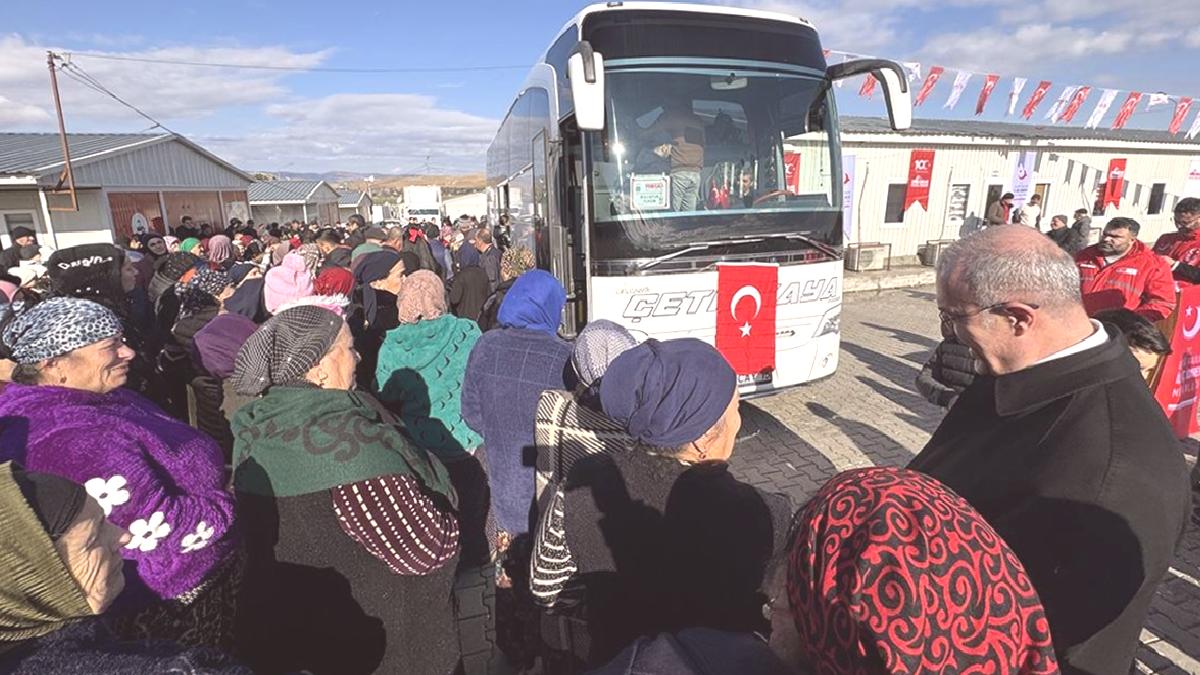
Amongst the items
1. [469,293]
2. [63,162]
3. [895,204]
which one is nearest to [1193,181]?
[895,204]

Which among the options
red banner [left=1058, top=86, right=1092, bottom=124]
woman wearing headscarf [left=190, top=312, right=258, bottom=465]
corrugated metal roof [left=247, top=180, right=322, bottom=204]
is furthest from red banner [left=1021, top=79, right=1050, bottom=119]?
corrugated metal roof [left=247, top=180, right=322, bottom=204]

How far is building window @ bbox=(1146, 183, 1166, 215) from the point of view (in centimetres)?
2020

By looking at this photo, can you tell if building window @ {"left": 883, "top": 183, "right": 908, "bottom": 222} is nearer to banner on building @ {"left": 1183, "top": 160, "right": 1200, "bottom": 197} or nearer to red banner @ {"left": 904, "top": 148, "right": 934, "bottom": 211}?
red banner @ {"left": 904, "top": 148, "right": 934, "bottom": 211}

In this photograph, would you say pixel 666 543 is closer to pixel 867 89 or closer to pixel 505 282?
pixel 505 282

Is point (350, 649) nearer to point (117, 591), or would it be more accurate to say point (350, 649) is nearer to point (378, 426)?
point (378, 426)

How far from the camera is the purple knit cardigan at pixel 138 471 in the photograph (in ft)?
5.31

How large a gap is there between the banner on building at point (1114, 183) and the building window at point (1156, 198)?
205cm

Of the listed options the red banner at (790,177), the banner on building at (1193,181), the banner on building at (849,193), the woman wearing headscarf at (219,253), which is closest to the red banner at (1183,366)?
the red banner at (790,177)

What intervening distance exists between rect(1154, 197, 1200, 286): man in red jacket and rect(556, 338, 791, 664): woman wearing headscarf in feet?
20.0

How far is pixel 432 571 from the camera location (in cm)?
211

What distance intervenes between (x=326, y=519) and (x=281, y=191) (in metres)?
49.5

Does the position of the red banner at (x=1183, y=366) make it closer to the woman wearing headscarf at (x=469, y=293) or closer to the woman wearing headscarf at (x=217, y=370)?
the woman wearing headscarf at (x=469, y=293)

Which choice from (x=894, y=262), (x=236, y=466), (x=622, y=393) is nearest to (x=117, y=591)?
(x=236, y=466)

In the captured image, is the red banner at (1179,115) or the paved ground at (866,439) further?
the red banner at (1179,115)
